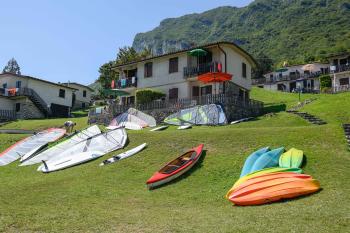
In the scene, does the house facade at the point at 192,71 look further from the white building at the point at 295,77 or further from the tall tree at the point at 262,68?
the tall tree at the point at 262,68

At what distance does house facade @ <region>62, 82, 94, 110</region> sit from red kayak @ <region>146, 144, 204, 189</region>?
2147 inches

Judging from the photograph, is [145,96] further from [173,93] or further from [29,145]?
[29,145]

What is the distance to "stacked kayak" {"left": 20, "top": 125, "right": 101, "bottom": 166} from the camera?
24.8 metres

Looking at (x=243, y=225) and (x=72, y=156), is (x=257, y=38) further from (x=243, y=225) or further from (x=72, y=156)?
(x=243, y=225)

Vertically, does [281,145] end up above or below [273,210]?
above

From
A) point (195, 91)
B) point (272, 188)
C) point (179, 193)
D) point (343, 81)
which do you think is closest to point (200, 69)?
point (195, 91)

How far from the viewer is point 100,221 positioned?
37.3 ft

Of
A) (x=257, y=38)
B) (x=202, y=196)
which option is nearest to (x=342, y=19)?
(x=257, y=38)

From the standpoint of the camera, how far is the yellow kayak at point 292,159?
16.4 metres

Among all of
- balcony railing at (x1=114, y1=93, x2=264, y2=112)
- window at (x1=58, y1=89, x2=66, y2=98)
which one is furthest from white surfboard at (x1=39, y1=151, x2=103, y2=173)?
window at (x1=58, y1=89, x2=66, y2=98)

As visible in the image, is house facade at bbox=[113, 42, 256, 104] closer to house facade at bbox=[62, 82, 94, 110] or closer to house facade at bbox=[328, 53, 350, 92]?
house facade at bbox=[328, 53, 350, 92]

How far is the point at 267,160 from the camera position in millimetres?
16891

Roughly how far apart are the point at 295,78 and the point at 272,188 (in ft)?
203

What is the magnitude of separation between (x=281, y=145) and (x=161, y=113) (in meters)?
17.1
